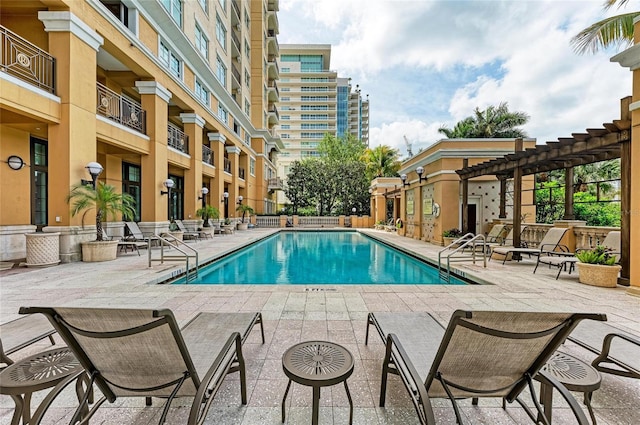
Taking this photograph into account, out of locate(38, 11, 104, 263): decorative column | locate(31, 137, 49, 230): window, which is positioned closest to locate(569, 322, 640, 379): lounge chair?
locate(38, 11, 104, 263): decorative column

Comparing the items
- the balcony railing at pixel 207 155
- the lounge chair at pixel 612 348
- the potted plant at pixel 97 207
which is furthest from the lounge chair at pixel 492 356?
the balcony railing at pixel 207 155

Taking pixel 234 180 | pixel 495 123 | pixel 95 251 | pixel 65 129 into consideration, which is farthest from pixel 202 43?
pixel 495 123

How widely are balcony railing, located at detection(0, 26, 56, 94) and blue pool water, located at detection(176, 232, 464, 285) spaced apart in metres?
6.74

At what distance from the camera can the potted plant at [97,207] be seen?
8148mm

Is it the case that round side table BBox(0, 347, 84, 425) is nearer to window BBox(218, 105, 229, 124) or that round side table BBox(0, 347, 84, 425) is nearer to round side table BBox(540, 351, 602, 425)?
round side table BBox(540, 351, 602, 425)

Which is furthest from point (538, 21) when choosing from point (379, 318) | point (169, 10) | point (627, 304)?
point (169, 10)

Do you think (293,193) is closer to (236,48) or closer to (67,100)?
(236,48)

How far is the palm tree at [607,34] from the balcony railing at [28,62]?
1511 centimetres

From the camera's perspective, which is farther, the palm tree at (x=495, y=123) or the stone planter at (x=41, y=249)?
the palm tree at (x=495, y=123)

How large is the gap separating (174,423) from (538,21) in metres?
15.0

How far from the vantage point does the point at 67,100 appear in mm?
8086

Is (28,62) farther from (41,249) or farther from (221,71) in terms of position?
(221,71)

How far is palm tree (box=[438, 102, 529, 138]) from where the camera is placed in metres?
24.4

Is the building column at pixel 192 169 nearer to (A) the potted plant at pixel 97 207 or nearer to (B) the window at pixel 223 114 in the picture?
(B) the window at pixel 223 114
